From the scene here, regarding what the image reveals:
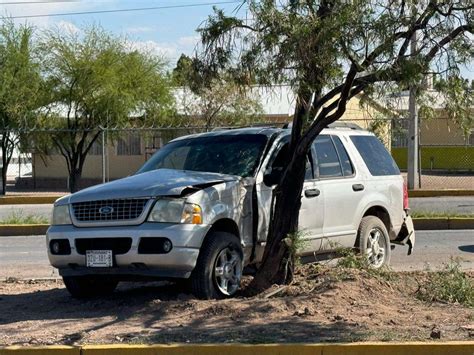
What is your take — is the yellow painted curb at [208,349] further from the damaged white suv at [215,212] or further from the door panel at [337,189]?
the door panel at [337,189]

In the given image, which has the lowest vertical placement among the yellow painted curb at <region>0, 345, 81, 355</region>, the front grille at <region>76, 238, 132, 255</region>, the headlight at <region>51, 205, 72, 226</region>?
the yellow painted curb at <region>0, 345, 81, 355</region>

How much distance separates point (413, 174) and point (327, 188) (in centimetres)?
1663

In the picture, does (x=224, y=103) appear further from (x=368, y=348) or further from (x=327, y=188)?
(x=368, y=348)

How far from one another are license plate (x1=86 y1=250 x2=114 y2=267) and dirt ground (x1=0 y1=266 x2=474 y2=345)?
1.52 feet

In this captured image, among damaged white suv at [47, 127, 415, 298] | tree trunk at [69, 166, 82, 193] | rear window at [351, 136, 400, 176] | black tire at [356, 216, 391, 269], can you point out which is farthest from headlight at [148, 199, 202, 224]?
tree trunk at [69, 166, 82, 193]

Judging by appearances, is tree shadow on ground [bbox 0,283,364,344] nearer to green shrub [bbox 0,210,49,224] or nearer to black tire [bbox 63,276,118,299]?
black tire [bbox 63,276,118,299]

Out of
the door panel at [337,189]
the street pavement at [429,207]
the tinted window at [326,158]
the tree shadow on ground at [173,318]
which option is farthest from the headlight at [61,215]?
the street pavement at [429,207]

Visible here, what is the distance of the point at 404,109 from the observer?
27.5 ft

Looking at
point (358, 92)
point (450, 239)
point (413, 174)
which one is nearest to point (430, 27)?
point (358, 92)

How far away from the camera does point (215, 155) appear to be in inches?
358

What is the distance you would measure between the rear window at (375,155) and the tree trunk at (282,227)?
82.8 inches

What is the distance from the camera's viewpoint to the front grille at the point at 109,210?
7.71 m

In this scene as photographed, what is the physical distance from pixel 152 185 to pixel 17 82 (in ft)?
85.0

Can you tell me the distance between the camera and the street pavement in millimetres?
19984
